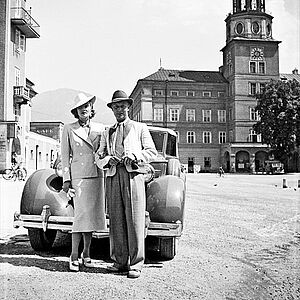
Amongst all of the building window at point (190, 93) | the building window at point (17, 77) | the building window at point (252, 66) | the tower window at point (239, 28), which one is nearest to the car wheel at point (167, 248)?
the building window at point (17, 77)

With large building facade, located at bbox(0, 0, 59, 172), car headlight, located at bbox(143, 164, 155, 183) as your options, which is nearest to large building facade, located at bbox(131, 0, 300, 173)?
large building facade, located at bbox(0, 0, 59, 172)

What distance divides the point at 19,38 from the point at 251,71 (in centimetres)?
4007

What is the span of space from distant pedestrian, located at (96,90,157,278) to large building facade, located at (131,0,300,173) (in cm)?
5784

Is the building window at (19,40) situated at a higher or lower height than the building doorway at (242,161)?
higher

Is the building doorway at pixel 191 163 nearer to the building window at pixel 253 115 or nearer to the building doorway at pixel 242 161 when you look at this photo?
the building doorway at pixel 242 161

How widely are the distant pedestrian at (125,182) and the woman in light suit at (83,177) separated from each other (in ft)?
0.71

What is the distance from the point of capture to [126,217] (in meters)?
5.04

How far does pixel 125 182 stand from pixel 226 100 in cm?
6327

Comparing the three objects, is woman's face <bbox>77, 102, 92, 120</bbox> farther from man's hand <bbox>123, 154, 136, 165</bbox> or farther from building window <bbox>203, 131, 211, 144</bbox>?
building window <bbox>203, 131, 211, 144</bbox>

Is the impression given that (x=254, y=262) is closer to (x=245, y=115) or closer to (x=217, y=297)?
(x=217, y=297)

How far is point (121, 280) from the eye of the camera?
186 inches

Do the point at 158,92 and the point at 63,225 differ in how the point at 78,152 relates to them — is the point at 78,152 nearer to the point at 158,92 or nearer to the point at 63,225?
the point at 63,225

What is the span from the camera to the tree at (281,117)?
1997 inches

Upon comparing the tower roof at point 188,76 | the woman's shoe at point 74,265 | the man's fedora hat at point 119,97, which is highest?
the tower roof at point 188,76
